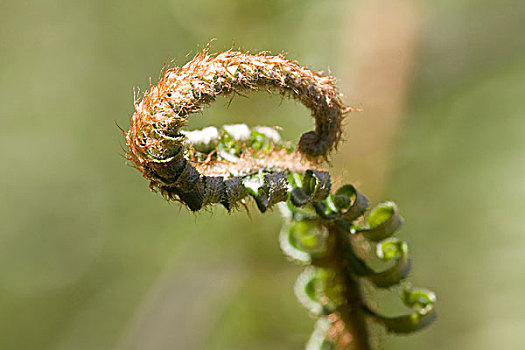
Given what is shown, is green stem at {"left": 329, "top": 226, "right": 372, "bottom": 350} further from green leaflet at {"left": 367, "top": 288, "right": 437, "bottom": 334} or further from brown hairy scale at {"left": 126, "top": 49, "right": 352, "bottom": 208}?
brown hairy scale at {"left": 126, "top": 49, "right": 352, "bottom": 208}

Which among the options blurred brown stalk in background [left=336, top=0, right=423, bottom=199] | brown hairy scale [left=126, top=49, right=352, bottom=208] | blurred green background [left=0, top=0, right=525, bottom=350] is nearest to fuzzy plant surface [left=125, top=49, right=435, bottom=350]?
brown hairy scale [left=126, top=49, right=352, bottom=208]

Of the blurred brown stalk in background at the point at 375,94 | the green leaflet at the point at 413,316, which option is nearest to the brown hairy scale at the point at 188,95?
the green leaflet at the point at 413,316

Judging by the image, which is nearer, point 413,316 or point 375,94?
point 413,316

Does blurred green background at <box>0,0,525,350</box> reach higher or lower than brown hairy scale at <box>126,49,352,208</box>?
higher

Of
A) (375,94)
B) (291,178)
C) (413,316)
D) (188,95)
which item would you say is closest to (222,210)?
(375,94)

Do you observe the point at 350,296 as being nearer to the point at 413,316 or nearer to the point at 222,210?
the point at 413,316

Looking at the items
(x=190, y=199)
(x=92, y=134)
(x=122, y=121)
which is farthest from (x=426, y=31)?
(x=190, y=199)
